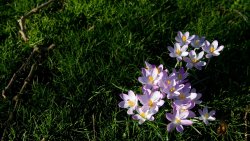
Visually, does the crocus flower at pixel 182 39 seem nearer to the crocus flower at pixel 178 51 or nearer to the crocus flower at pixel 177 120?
the crocus flower at pixel 178 51

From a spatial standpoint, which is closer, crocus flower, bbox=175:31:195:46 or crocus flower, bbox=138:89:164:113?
crocus flower, bbox=138:89:164:113

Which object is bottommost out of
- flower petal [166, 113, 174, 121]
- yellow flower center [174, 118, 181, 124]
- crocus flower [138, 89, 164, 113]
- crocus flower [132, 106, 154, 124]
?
yellow flower center [174, 118, 181, 124]

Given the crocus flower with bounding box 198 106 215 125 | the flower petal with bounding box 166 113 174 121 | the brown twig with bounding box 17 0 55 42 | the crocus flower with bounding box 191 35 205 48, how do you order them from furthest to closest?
1. the brown twig with bounding box 17 0 55 42
2. the crocus flower with bounding box 191 35 205 48
3. the crocus flower with bounding box 198 106 215 125
4. the flower petal with bounding box 166 113 174 121

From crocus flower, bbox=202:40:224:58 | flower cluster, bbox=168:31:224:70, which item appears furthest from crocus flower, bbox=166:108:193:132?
crocus flower, bbox=202:40:224:58

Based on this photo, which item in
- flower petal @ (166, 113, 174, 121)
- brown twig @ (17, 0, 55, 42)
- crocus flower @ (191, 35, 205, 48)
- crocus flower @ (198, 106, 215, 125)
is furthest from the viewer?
brown twig @ (17, 0, 55, 42)

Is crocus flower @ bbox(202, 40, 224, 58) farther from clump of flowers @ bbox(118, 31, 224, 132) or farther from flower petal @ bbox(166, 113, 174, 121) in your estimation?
flower petal @ bbox(166, 113, 174, 121)

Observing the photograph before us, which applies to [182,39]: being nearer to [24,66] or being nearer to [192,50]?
[192,50]

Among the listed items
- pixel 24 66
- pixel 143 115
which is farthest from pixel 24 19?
pixel 143 115

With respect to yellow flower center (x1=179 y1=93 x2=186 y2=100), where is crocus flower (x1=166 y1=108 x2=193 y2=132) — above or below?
below
